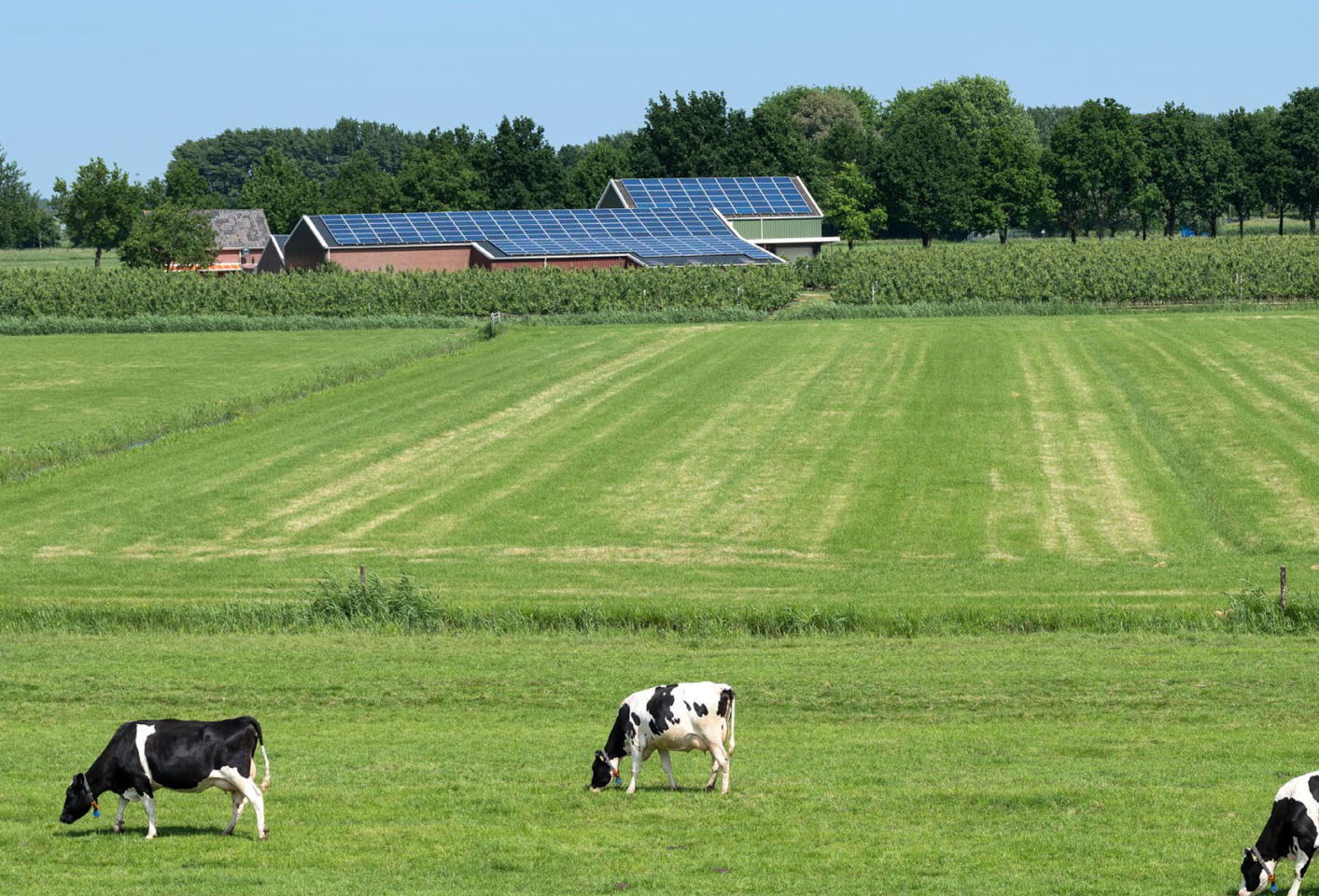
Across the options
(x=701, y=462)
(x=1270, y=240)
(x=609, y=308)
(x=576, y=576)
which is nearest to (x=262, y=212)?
(x=609, y=308)

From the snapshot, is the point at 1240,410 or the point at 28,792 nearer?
the point at 28,792

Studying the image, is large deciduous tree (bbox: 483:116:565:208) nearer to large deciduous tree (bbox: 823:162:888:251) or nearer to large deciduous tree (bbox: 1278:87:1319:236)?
large deciduous tree (bbox: 823:162:888:251)

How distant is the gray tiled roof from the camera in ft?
571

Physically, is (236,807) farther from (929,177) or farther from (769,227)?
(929,177)

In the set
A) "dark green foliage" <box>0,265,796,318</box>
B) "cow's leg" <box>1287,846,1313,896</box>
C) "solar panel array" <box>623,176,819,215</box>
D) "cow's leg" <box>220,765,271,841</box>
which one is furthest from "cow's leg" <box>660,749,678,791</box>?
"solar panel array" <box>623,176,819,215</box>

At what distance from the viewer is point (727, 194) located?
13962 centimetres

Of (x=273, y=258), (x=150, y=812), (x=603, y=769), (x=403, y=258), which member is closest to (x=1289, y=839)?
(x=603, y=769)

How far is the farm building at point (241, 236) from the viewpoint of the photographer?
569 ft

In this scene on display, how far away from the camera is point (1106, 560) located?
105ft

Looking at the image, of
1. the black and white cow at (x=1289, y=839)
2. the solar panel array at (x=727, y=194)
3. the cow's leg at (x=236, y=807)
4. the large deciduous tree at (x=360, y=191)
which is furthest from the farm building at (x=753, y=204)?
the black and white cow at (x=1289, y=839)

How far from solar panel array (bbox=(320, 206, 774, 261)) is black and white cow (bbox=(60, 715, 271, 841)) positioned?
3766 inches

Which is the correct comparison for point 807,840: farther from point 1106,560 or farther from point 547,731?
point 1106,560

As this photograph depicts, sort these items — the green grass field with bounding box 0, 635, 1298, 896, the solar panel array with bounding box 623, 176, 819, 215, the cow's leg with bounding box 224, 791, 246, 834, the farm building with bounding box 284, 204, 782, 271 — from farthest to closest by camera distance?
1. the solar panel array with bounding box 623, 176, 819, 215
2. the farm building with bounding box 284, 204, 782, 271
3. the cow's leg with bounding box 224, 791, 246, 834
4. the green grass field with bounding box 0, 635, 1298, 896

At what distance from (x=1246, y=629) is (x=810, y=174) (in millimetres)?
146375
